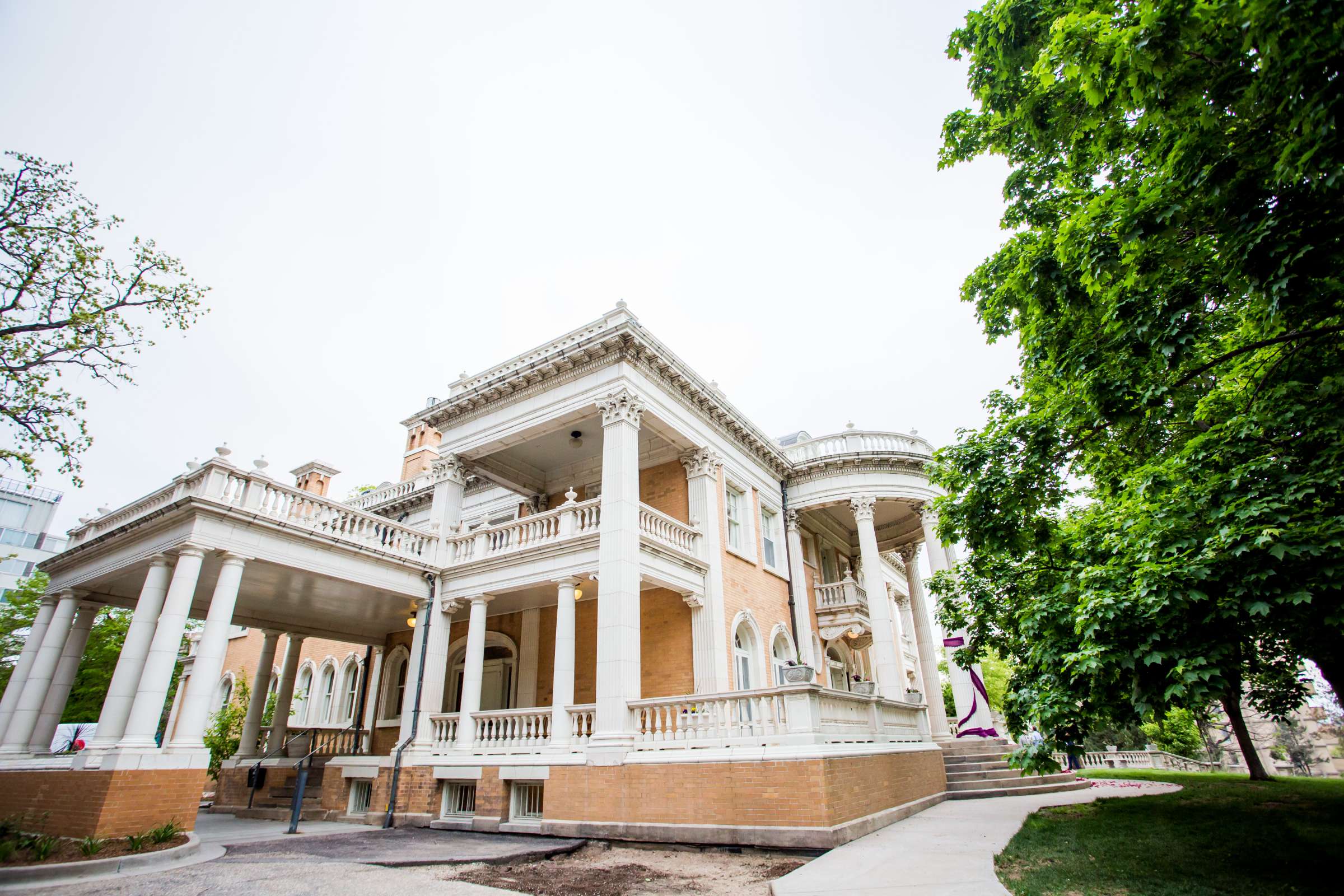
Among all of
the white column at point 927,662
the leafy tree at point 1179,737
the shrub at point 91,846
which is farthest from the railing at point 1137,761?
the shrub at point 91,846

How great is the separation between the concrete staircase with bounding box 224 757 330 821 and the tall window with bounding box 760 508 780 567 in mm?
12771

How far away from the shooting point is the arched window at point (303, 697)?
78.0 ft

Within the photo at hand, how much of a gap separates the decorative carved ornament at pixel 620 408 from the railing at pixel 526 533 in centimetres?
180

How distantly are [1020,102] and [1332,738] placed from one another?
79551mm

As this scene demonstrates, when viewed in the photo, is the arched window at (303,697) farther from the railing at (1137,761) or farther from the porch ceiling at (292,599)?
the railing at (1137,761)

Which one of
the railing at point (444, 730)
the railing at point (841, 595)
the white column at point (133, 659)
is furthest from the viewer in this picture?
the railing at point (841, 595)

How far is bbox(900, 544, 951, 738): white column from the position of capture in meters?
19.5

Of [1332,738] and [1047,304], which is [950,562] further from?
[1332,738]

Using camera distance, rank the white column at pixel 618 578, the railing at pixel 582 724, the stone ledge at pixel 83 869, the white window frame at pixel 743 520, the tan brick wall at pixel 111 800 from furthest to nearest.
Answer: the white window frame at pixel 743 520 → the railing at pixel 582 724 → the white column at pixel 618 578 → the tan brick wall at pixel 111 800 → the stone ledge at pixel 83 869

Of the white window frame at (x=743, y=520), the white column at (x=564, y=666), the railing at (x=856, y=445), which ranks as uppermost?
the railing at (x=856, y=445)

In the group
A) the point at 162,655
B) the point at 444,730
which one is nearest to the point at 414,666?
the point at 444,730

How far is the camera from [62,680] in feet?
46.1

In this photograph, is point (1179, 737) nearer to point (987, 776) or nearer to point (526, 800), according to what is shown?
point (987, 776)

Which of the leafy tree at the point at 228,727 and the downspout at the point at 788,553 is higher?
the downspout at the point at 788,553
